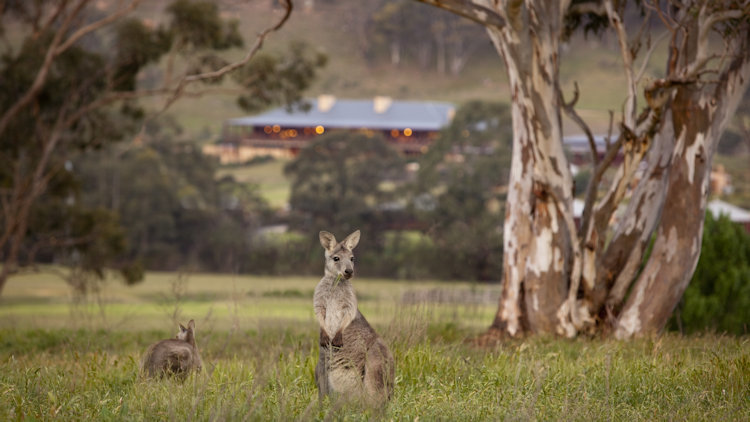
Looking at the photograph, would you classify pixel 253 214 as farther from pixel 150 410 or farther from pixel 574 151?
pixel 150 410

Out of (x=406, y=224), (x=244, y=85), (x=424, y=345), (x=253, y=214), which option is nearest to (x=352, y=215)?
(x=406, y=224)

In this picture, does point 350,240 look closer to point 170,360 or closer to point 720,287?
point 170,360

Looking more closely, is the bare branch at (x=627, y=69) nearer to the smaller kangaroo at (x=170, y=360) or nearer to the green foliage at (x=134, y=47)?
the smaller kangaroo at (x=170, y=360)

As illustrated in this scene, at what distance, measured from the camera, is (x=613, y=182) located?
26.5 ft

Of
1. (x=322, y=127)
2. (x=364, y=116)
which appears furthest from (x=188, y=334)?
(x=364, y=116)

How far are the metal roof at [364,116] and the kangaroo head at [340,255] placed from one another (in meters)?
34.2

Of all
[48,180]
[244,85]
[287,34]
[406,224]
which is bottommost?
[406,224]

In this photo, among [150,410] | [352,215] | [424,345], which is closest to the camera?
[150,410]

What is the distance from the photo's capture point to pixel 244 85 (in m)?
18.1

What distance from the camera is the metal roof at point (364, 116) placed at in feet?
129

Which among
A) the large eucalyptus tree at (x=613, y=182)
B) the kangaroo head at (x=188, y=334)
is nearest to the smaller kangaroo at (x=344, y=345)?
the kangaroo head at (x=188, y=334)

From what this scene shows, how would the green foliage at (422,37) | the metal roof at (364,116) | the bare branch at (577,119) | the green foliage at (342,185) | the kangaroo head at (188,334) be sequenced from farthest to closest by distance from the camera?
the green foliage at (422,37) → the metal roof at (364,116) → the green foliage at (342,185) → the bare branch at (577,119) → the kangaroo head at (188,334)

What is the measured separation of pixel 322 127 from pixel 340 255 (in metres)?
34.7

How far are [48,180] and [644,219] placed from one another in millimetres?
13657
